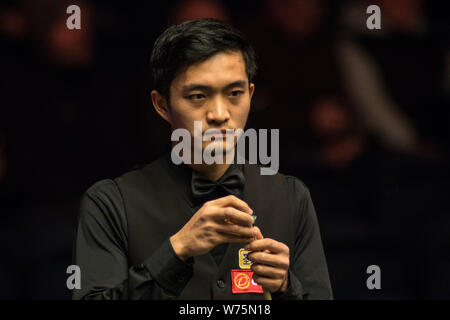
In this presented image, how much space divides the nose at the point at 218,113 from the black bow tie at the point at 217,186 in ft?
0.68

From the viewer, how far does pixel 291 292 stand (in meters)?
1.78

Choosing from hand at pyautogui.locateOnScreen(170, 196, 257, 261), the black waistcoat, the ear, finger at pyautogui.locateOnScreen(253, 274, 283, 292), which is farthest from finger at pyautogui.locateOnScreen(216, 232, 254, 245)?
the ear

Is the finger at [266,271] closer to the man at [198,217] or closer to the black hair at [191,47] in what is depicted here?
the man at [198,217]

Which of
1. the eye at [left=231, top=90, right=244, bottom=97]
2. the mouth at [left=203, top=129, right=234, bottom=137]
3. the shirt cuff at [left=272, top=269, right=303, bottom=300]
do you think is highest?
the eye at [left=231, top=90, right=244, bottom=97]

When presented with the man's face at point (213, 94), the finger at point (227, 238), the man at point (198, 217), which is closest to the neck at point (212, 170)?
the man at point (198, 217)

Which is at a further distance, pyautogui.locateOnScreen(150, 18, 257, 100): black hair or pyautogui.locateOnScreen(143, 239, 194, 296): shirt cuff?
pyautogui.locateOnScreen(150, 18, 257, 100): black hair

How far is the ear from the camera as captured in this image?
1.92 metres

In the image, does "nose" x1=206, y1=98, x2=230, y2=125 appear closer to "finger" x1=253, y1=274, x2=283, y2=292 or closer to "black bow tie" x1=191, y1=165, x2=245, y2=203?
"black bow tie" x1=191, y1=165, x2=245, y2=203

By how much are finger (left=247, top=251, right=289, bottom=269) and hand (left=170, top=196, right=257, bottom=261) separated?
1.6 inches

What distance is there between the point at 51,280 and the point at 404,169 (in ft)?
4.42

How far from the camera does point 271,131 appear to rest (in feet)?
7.41

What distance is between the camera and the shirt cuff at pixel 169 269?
1.67m
